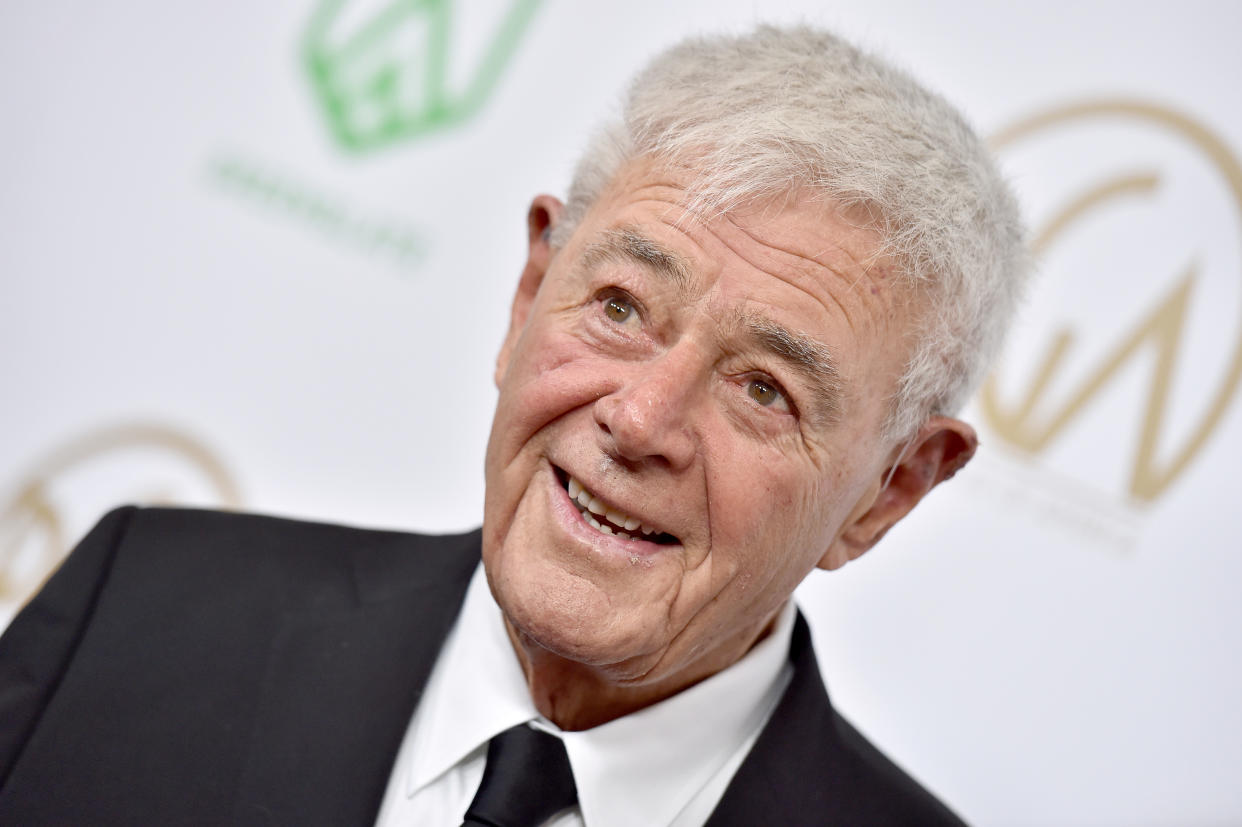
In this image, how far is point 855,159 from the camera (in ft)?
4.30

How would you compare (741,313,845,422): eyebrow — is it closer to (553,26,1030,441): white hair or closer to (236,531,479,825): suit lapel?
(553,26,1030,441): white hair

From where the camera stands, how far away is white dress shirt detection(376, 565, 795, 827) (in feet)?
4.58

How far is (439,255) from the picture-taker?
2.47 m

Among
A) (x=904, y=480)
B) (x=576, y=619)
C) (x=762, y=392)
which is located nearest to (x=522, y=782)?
(x=576, y=619)

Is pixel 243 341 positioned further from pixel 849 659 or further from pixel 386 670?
pixel 849 659

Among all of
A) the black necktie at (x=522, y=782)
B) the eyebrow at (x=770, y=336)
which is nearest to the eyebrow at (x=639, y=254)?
the eyebrow at (x=770, y=336)

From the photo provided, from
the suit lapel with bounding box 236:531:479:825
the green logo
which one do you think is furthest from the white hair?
the green logo

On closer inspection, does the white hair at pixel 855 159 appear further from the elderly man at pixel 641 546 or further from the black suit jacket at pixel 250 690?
the black suit jacket at pixel 250 690

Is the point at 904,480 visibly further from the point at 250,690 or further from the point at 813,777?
the point at 250,690

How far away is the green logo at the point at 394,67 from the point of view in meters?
2.40

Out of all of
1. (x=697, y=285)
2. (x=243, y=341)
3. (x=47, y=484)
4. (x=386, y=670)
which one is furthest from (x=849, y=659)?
(x=47, y=484)

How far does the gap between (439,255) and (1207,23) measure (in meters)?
1.67

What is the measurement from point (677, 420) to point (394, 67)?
150 centimetres

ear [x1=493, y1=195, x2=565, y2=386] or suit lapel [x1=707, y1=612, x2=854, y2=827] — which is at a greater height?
ear [x1=493, y1=195, x2=565, y2=386]
